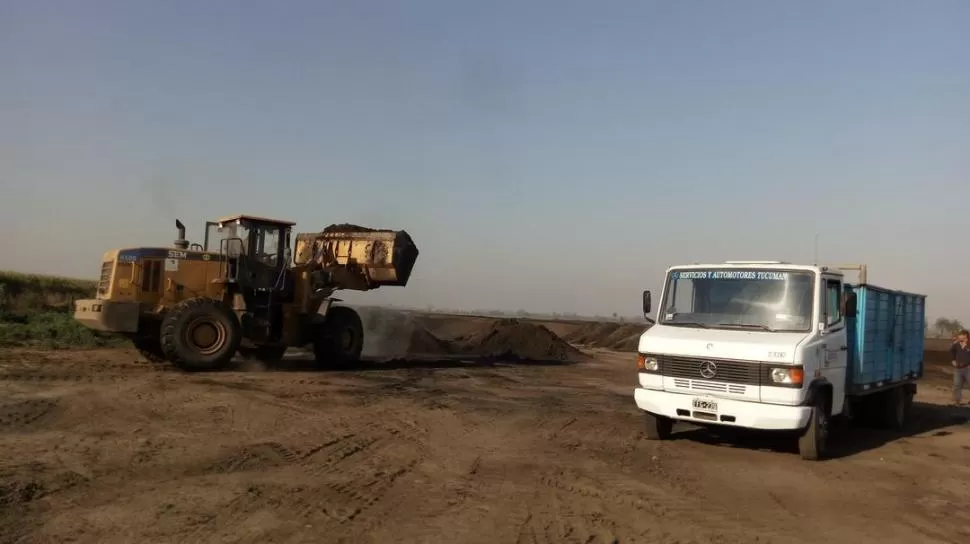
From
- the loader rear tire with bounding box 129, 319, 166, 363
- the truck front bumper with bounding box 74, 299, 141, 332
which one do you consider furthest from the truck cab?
the loader rear tire with bounding box 129, 319, 166, 363

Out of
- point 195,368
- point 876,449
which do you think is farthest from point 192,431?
point 876,449

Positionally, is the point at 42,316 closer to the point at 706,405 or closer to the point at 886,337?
the point at 706,405

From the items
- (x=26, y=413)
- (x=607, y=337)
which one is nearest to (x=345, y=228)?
(x=26, y=413)

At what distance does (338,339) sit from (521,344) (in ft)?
35.7

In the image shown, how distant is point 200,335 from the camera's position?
14742mm

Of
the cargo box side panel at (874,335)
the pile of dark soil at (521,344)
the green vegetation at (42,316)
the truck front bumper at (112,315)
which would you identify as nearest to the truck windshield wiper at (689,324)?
the cargo box side panel at (874,335)

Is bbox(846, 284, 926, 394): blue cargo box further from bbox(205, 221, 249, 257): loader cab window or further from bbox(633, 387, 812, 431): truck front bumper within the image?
bbox(205, 221, 249, 257): loader cab window

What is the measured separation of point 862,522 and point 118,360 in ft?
51.3

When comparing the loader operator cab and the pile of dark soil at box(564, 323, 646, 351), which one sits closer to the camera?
the loader operator cab

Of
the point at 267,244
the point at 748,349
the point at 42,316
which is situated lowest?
the point at 42,316

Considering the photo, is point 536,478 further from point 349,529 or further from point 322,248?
point 322,248

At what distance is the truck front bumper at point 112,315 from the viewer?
14219 mm

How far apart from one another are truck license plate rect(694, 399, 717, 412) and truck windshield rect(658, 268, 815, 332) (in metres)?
1.11

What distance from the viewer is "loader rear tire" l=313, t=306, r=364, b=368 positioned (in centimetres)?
1764
